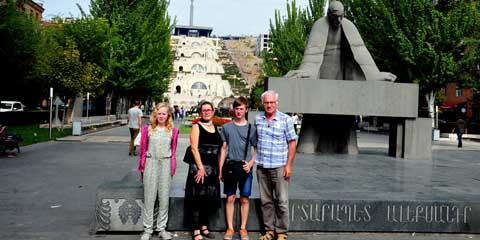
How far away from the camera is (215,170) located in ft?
17.7

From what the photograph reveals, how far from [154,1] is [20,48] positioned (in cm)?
1526

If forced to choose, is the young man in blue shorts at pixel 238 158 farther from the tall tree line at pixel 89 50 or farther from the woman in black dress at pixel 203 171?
Answer: the tall tree line at pixel 89 50

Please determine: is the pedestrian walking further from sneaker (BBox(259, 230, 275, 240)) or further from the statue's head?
the statue's head

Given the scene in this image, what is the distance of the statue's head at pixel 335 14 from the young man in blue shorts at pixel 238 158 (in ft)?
22.1

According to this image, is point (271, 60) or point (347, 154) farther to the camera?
point (271, 60)

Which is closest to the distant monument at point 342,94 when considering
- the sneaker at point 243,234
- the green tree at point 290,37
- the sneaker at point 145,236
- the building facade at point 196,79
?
the sneaker at point 243,234

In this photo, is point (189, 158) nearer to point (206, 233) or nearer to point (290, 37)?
point (206, 233)

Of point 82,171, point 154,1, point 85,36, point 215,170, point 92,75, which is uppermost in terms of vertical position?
point 154,1

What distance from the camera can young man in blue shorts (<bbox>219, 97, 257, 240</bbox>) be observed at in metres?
5.32

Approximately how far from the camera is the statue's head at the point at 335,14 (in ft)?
37.4

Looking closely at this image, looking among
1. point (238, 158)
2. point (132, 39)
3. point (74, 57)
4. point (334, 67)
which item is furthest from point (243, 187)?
point (132, 39)

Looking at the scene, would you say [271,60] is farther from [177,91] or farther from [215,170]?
[177,91]

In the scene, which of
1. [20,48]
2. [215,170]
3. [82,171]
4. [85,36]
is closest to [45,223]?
[215,170]

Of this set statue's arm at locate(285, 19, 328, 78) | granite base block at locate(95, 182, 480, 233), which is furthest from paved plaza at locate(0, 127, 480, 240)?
statue's arm at locate(285, 19, 328, 78)
